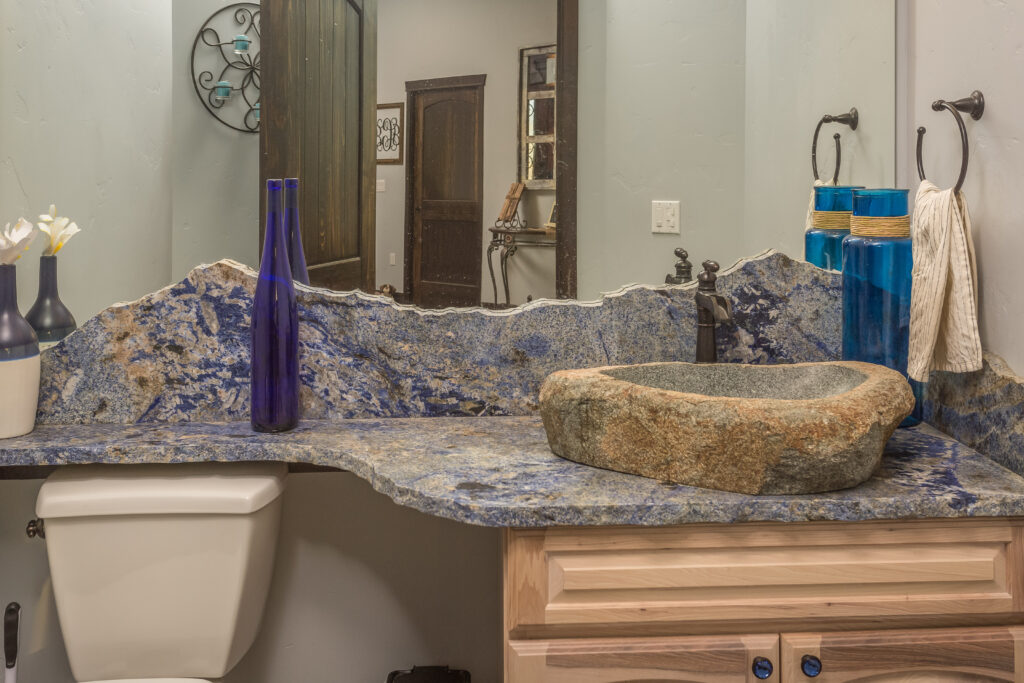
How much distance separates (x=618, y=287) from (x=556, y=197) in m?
0.20

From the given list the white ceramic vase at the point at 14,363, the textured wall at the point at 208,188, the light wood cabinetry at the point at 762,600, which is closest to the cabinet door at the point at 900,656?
the light wood cabinetry at the point at 762,600

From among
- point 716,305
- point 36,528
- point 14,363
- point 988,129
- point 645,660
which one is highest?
point 988,129

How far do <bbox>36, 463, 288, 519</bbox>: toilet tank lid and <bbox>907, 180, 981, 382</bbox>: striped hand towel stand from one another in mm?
1105

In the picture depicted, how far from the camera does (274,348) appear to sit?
155cm

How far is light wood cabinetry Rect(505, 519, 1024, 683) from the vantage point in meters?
1.27

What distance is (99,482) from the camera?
149 centimetres

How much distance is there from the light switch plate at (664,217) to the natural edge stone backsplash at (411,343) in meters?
0.11

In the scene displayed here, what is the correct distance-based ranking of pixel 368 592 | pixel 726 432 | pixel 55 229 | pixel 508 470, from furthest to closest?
pixel 368 592 < pixel 55 229 < pixel 508 470 < pixel 726 432

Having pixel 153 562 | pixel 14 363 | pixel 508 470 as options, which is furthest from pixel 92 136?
pixel 508 470

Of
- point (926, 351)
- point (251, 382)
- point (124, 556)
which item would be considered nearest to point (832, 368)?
point (926, 351)

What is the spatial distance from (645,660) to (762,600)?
7.3 inches

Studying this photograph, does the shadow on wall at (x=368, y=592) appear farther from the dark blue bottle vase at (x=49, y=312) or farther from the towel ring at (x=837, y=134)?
the towel ring at (x=837, y=134)

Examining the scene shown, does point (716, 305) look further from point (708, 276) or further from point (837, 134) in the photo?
point (837, 134)

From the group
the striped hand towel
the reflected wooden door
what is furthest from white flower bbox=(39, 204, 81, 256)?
the striped hand towel
